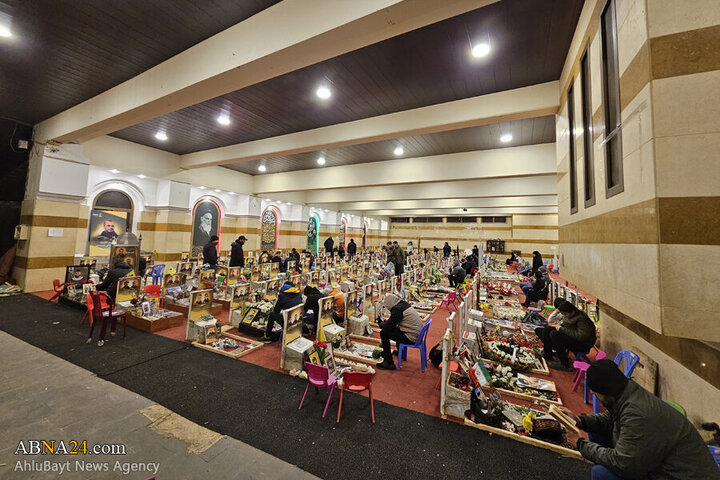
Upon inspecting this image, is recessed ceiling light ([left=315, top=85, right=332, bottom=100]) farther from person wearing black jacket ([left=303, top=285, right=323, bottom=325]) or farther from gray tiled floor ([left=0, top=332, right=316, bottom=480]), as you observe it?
gray tiled floor ([left=0, top=332, right=316, bottom=480])

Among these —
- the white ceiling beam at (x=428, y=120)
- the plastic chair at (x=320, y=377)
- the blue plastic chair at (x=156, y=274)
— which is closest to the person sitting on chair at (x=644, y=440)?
the plastic chair at (x=320, y=377)

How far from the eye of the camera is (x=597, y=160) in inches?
127

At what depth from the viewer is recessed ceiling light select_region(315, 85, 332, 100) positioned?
18.7 feet

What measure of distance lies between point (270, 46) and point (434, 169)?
25.9 ft

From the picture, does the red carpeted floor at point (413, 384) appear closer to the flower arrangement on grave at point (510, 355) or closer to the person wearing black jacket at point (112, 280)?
the flower arrangement on grave at point (510, 355)

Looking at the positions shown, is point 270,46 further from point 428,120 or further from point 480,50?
point 428,120

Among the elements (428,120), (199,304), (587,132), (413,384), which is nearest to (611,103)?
(587,132)

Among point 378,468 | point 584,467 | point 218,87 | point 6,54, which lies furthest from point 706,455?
point 6,54

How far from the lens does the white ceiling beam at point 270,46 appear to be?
2.95 meters

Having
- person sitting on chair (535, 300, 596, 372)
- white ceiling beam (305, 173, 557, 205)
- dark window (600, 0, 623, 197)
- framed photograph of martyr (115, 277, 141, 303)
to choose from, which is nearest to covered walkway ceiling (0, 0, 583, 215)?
dark window (600, 0, 623, 197)

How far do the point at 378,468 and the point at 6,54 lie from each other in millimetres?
9212

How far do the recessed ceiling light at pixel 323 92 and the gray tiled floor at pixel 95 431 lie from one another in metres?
→ 6.19

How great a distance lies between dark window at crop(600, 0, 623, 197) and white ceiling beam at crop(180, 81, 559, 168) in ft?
8.12

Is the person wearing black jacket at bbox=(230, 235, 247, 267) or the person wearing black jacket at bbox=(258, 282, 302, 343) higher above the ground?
the person wearing black jacket at bbox=(230, 235, 247, 267)
